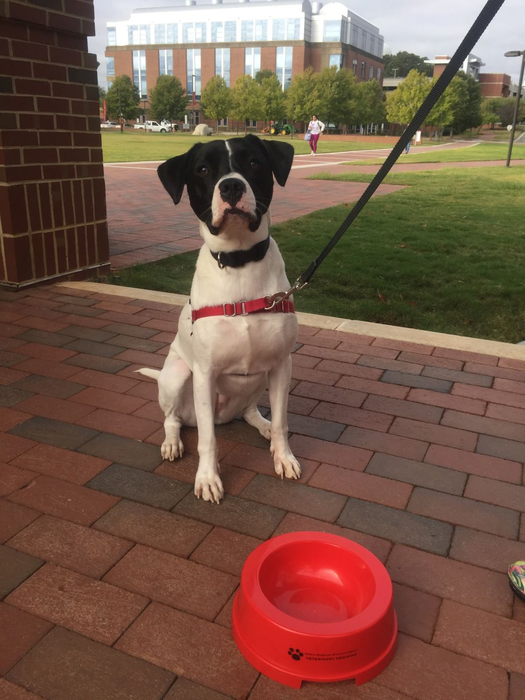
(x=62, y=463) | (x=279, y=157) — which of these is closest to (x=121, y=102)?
(x=279, y=157)

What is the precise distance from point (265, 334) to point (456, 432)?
1.34m

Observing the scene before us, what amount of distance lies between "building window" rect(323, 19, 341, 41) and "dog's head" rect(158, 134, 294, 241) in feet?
327

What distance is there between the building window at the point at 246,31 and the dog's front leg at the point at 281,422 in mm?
101789

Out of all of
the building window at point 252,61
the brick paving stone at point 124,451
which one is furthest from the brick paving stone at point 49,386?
the building window at point 252,61

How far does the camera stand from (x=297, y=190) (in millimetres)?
13680

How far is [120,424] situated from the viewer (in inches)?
128

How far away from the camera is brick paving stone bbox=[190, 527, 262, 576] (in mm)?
2219

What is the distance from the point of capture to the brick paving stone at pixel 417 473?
9.07 feet

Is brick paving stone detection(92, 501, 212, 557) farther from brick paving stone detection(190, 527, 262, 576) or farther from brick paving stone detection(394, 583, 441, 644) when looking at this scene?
brick paving stone detection(394, 583, 441, 644)

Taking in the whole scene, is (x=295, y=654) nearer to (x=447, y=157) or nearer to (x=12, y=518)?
(x=12, y=518)

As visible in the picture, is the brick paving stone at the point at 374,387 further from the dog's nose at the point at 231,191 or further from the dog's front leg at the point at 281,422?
the dog's nose at the point at 231,191

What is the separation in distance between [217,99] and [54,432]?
82.9m

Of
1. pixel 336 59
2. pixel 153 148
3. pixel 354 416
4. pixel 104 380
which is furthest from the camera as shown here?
pixel 336 59

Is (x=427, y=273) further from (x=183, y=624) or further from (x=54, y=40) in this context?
(x=183, y=624)
